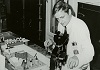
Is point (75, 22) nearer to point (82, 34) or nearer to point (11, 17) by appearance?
point (82, 34)

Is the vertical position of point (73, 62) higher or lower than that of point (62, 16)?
lower

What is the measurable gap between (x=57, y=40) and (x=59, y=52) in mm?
157

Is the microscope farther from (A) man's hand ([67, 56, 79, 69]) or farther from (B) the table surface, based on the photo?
(B) the table surface

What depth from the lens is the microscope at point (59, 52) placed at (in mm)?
2768

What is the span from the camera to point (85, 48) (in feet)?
8.98

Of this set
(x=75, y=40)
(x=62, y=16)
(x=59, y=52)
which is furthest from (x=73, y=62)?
(x=62, y=16)

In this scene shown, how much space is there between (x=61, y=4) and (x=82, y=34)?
18.7 inches

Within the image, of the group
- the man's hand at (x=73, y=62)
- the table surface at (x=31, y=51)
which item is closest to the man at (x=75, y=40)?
the man's hand at (x=73, y=62)

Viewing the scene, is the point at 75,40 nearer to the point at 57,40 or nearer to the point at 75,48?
the point at 75,48

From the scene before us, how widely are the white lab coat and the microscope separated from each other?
0.43 feet

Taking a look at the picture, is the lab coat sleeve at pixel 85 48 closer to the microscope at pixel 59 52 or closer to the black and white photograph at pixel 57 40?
the black and white photograph at pixel 57 40

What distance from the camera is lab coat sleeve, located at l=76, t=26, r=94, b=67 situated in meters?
2.73

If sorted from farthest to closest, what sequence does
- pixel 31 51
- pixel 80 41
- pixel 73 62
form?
pixel 31 51 < pixel 80 41 < pixel 73 62

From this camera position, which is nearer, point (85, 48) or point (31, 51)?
point (85, 48)
